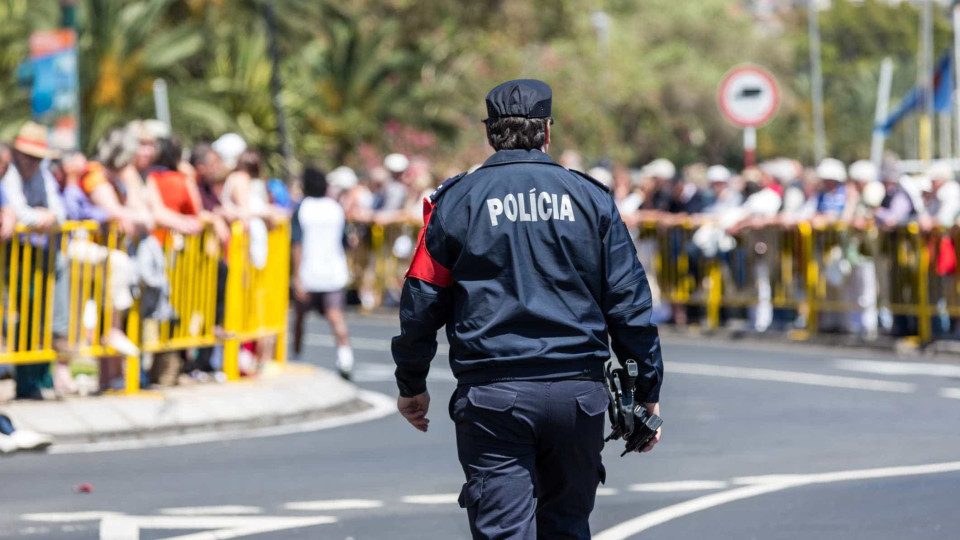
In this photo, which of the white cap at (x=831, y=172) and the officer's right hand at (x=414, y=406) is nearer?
the officer's right hand at (x=414, y=406)

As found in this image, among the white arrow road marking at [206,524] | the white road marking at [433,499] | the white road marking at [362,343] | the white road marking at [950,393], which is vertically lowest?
the white arrow road marking at [206,524]

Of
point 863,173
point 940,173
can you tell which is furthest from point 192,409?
point 940,173

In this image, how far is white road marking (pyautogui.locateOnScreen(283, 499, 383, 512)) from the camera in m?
8.57

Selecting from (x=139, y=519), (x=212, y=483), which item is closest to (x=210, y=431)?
(x=212, y=483)

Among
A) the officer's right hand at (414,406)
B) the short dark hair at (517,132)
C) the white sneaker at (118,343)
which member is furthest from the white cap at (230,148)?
the short dark hair at (517,132)

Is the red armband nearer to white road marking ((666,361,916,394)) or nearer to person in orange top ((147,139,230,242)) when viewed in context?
person in orange top ((147,139,230,242))

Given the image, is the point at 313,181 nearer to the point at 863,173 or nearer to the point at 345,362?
the point at 345,362

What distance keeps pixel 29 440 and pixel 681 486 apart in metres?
3.81

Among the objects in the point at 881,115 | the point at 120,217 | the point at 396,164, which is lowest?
the point at 120,217

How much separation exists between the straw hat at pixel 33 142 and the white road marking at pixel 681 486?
4.45 m

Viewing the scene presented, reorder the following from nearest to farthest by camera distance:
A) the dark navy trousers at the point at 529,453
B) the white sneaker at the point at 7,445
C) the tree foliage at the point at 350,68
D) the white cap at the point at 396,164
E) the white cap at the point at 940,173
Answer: the dark navy trousers at the point at 529,453, the white sneaker at the point at 7,445, the white cap at the point at 940,173, the white cap at the point at 396,164, the tree foliage at the point at 350,68

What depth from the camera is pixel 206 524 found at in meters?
8.12

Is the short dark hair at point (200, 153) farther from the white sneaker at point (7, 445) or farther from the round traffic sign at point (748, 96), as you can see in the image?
the round traffic sign at point (748, 96)

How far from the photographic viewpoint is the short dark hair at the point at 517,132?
204 inches
